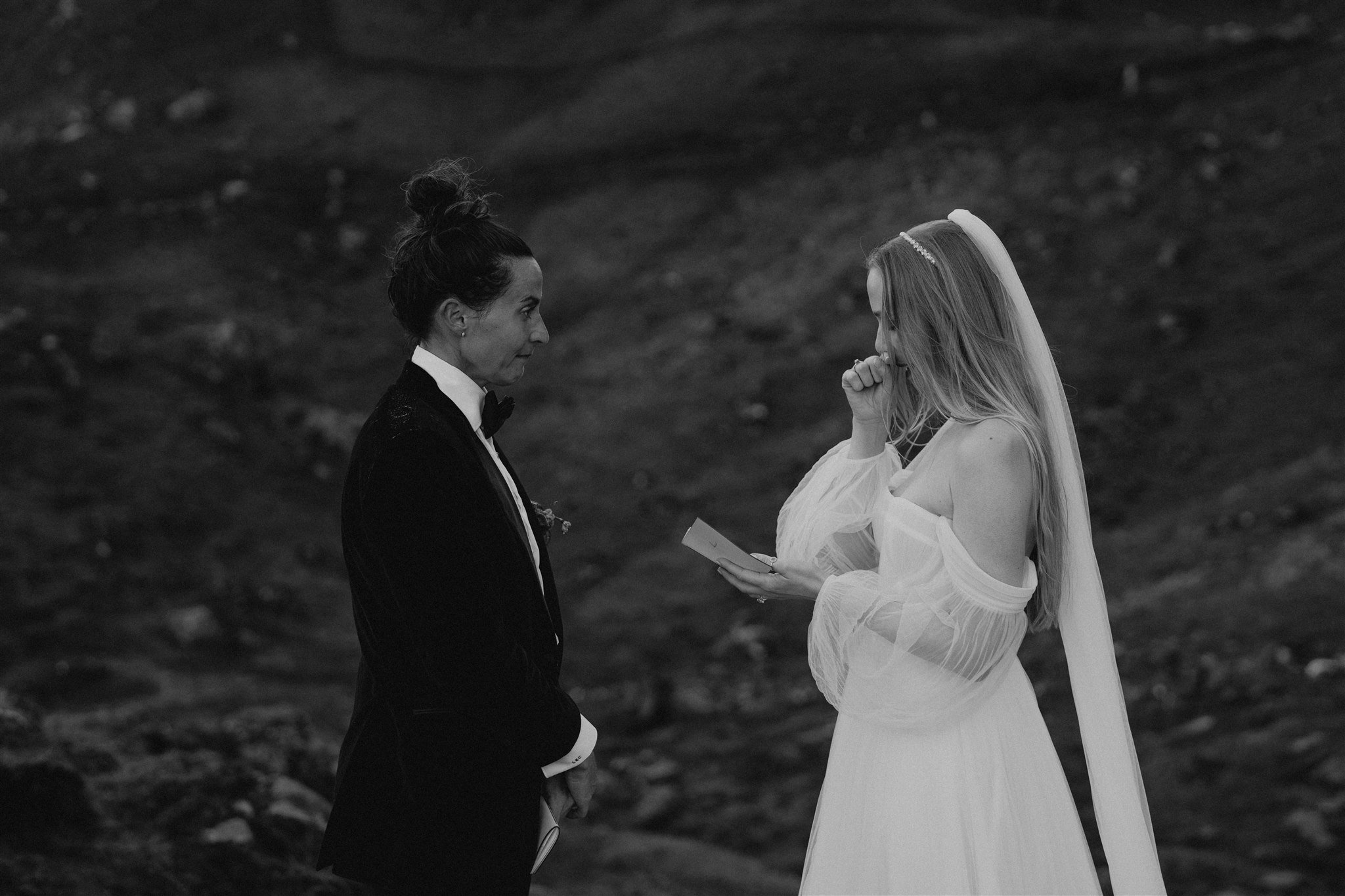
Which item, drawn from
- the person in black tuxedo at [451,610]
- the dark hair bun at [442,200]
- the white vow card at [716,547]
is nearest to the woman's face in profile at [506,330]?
the person in black tuxedo at [451,610]

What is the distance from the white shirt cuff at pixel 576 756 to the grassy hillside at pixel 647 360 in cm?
162

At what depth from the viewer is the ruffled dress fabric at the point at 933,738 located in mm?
2605

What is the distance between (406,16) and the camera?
36.0 ft

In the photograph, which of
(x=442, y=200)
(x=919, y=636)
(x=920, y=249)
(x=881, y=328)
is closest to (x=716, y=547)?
(x=919, y=636)

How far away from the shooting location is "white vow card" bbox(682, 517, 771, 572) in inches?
106

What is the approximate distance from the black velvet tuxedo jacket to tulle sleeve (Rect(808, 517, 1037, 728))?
1.79 ft

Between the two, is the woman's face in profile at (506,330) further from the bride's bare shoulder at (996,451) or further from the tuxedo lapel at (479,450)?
the bride's bare shoulder at (996,451)

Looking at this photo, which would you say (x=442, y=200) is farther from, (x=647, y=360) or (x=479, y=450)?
(x=647, y=360)

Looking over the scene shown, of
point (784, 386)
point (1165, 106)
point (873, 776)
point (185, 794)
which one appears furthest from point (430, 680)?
point (1165, 106)

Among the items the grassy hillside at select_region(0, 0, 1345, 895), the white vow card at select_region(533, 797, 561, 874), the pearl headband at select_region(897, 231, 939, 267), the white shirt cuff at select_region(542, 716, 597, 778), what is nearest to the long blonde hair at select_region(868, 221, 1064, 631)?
the pearl headband at select_region(897, 231, 939, 267)

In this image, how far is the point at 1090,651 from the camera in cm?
270

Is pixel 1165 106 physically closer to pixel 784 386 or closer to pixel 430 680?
pixel 784 386

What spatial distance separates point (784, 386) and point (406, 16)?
4.83m

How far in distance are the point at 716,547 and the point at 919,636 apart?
42 cm
